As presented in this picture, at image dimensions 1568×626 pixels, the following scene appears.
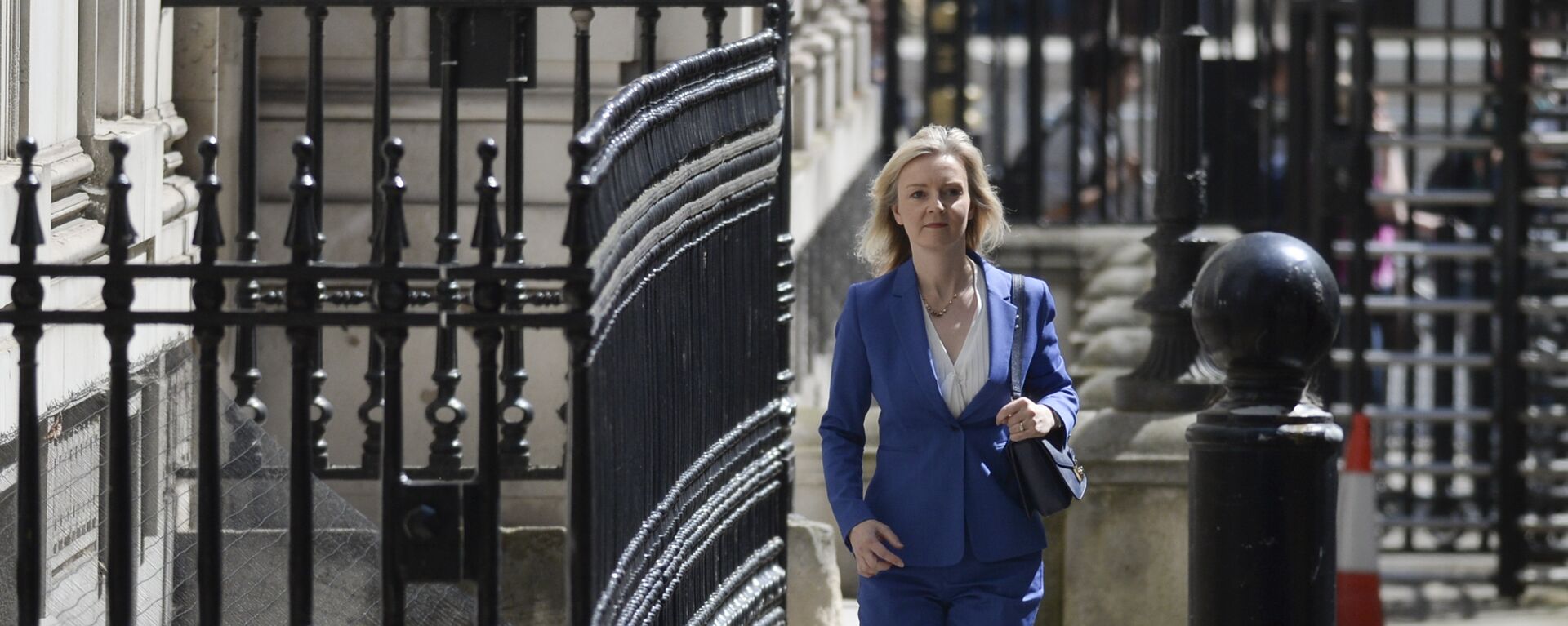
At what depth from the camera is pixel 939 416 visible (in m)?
4.45

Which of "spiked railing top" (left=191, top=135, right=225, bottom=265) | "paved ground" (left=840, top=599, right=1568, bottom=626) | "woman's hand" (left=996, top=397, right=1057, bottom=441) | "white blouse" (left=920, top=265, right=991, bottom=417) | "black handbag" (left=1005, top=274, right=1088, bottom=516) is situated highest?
"spiked railing top" (left=191, top=135, right=225, bottom=265)

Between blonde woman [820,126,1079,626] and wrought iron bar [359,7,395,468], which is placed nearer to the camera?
blonde woman [820,126,1079,626]

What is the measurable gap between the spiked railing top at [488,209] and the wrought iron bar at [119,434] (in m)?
0.57

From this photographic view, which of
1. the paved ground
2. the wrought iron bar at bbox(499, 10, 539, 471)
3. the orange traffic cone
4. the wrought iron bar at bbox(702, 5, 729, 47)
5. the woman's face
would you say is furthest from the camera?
the paved ground

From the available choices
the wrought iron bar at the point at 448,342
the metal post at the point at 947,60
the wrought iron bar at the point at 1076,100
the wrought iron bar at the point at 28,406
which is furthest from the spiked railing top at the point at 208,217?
the metal post at the point at 947,60

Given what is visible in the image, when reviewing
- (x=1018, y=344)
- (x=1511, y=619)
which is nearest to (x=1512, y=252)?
(x=1511, y=619)

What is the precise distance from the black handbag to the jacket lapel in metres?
0.15

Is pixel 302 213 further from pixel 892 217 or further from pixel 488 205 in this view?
pixel 892 217

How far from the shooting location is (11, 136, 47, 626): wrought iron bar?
3.68 metres

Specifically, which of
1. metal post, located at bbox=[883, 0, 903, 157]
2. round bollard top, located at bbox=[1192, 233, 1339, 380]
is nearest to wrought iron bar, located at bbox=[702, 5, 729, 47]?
round bollard top, located at bbox=[1192, 233, 1339, 380]

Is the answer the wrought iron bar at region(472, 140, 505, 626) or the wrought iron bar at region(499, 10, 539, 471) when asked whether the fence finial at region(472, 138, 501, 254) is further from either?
the wrought iron bar at region(499, 10, 539, 471)

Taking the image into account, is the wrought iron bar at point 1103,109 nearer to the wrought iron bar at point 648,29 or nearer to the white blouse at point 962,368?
the wrought iron bar at point 648,29

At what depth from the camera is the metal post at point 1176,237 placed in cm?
734

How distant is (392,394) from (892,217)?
138 cm
